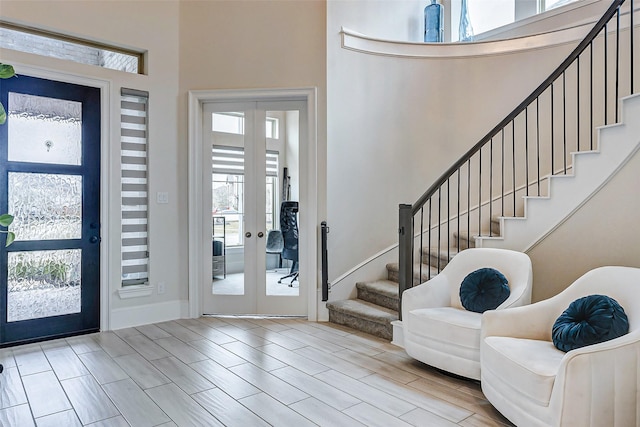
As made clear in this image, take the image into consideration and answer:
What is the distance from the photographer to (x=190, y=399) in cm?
257

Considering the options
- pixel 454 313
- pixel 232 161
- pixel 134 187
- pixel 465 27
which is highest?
pixel 465 27

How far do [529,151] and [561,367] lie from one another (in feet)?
10.5

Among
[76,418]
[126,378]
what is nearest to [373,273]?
[126,378]

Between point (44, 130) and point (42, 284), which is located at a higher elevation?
point (44, 130)

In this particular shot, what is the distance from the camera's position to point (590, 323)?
218cm

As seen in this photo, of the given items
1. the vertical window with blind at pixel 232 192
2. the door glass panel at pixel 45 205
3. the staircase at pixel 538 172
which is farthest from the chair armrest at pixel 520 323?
the door glass panel at pixel 45 205

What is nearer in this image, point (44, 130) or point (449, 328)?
point (449, 328)

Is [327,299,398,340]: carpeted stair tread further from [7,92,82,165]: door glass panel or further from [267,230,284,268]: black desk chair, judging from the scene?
[7,92,82,165]: door glass panel

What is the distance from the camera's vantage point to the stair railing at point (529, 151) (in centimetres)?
379

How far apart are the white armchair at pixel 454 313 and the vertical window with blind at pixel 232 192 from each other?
74.8 inches

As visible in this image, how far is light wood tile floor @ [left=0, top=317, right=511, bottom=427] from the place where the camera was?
7.70 feet

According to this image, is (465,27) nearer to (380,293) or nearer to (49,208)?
(380,293)

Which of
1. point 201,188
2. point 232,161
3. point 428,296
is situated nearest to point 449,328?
point 428,296

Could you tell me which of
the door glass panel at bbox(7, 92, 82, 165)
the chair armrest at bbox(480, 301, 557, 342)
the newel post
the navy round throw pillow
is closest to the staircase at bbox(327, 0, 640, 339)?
the newel post
